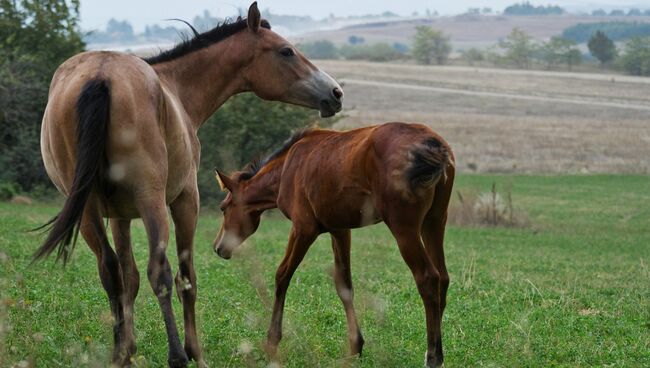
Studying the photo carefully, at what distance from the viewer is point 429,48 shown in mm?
125938

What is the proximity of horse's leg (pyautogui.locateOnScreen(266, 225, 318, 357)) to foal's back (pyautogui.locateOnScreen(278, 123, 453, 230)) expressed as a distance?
0.12 metres

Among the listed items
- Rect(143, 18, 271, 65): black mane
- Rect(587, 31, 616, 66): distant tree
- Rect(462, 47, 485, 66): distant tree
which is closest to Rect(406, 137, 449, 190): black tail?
Rect(143, 18, 271, 65): black mane

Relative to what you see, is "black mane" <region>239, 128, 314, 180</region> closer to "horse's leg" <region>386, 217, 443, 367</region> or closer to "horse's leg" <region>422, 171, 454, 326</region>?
"horse's leg" <region>422, 171, 454, 326</region>

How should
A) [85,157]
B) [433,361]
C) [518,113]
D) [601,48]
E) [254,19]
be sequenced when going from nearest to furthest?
[85,157] → [433,361] → [254,19] → [518,113] → [601,48]

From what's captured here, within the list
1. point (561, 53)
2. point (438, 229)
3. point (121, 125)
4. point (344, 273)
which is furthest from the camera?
point (561, 53)

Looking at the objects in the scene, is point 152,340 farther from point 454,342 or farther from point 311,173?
point 454,342

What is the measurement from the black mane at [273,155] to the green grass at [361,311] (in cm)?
80

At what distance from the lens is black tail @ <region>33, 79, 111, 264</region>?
5695 mm

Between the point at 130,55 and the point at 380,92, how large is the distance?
72.2 m

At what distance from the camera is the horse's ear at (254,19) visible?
7.41m

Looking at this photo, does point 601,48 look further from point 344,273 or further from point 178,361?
point 178,361

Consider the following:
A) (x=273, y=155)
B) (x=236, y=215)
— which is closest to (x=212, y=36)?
(x=273, y=155)

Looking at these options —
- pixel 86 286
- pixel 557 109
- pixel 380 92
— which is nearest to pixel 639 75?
pixel 557 109

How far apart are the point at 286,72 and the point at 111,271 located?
7.12ft
